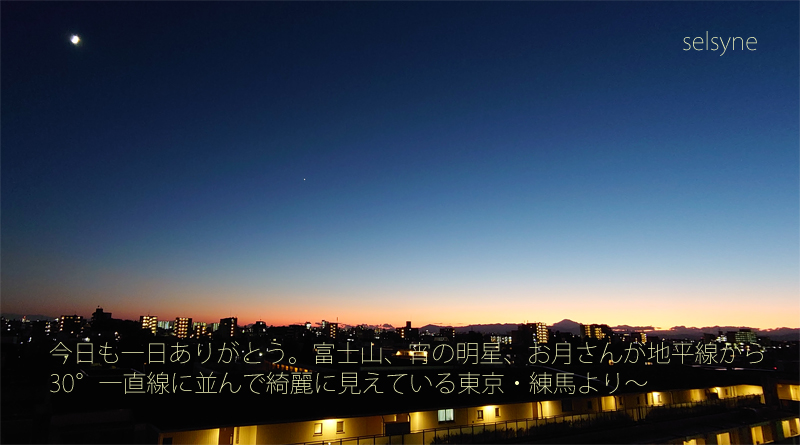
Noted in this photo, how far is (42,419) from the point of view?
42.9 feet


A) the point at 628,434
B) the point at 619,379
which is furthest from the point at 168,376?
the point at 619,379

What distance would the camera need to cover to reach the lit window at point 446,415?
1986 cm

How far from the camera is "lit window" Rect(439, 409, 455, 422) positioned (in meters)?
19.9

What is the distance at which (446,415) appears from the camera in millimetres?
20047

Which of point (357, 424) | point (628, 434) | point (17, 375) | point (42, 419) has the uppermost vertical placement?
point (17, 375)

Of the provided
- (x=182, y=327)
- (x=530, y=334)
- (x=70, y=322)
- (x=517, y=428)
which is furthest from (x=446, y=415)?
(x=70, y=322)

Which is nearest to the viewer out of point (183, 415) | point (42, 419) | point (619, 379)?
point (42, 419)

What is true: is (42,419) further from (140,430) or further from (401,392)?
(401,392)

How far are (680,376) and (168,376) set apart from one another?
32.1 m

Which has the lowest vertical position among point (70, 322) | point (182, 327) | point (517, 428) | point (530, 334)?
point (517, 428)

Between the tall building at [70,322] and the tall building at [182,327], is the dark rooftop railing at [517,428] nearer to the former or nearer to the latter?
the tall building at [182,327]

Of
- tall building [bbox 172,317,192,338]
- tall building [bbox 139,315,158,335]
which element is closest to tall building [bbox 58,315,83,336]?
tall building [bbox 139,315,158,335]

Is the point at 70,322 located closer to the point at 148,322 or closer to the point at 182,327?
the point at 148,322

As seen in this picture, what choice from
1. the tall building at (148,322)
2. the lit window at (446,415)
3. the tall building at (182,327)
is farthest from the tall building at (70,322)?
the lit window at (446,415)
